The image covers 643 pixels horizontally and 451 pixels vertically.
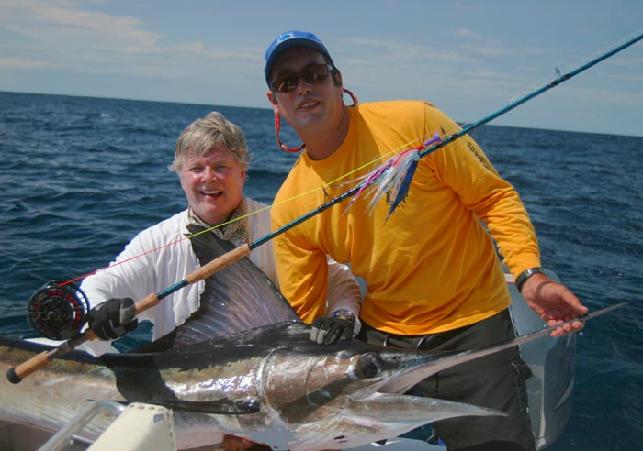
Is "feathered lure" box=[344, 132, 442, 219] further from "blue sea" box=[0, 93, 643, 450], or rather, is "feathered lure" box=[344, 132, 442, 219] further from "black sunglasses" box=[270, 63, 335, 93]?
"blue sea" box=[0, 93, 643, 450]

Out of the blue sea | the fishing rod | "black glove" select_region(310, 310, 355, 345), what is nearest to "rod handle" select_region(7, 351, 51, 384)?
the fishing rod

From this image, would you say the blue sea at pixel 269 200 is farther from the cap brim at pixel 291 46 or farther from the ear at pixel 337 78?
the cap brim at pixel 291 46

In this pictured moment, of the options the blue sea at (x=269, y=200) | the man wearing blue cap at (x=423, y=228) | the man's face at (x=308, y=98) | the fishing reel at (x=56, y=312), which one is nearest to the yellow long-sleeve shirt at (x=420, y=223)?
the man wearing blue cap at (x=423, y=228)

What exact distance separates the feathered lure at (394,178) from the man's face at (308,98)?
0.31 m

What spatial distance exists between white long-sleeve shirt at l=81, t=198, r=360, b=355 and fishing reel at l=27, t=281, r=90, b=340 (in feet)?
1.77

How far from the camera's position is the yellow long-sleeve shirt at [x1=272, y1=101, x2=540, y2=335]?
238 cm

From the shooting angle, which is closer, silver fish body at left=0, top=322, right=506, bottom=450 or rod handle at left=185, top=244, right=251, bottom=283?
silver fish body at left=0, top=322, right=506, bottom=450

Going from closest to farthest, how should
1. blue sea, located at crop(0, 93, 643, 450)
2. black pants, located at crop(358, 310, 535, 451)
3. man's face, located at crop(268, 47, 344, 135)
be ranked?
black pants, located at crop(358, 310, 535, 451) → man's face, located at crop(268, 47, 344, 135) → blue sea, located at crop(0, 93, 643, 450)

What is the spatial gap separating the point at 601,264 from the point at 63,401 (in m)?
7.75

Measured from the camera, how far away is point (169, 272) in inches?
118

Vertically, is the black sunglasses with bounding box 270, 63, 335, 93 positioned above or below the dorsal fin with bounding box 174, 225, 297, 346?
above

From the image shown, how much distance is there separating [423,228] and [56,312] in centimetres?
151

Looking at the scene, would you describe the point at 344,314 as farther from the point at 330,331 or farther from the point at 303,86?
the point at 303,86

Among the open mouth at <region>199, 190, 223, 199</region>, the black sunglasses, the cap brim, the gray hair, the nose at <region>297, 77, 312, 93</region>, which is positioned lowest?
the open mouth at <region>199, 190, 223, 199</region>
